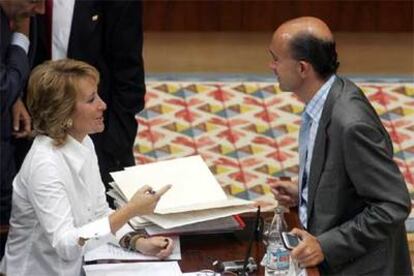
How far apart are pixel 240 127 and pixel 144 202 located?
8.17 feet

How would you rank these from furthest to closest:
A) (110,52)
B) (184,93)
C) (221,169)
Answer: (184,93) < (221,169) < (110,52)

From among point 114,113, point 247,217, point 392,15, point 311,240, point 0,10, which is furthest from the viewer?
point 392,15

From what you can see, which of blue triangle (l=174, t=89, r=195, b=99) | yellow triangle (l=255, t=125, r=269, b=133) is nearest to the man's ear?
yellow triangle (l=255, t=125, r=269, b=133)

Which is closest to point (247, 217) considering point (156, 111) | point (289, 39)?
point (289, 39)

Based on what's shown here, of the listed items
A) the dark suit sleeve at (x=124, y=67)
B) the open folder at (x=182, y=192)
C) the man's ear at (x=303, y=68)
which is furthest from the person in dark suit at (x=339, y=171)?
the dark suit sleeve at (x=124, y=67)

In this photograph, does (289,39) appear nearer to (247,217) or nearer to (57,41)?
(247,217)

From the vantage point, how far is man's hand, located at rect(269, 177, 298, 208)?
2678mm

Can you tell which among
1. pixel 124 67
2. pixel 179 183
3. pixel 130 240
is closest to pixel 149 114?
pixel 124 67

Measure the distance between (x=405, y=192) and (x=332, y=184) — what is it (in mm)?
190

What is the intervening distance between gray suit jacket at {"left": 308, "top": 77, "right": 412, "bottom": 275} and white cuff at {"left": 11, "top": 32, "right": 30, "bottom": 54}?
45.4 inches

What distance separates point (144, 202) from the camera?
7.91 ft

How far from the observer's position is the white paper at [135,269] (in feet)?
7.82

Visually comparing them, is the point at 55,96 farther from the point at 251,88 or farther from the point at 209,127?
the point at 251,88

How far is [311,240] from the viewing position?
92.4 inches
